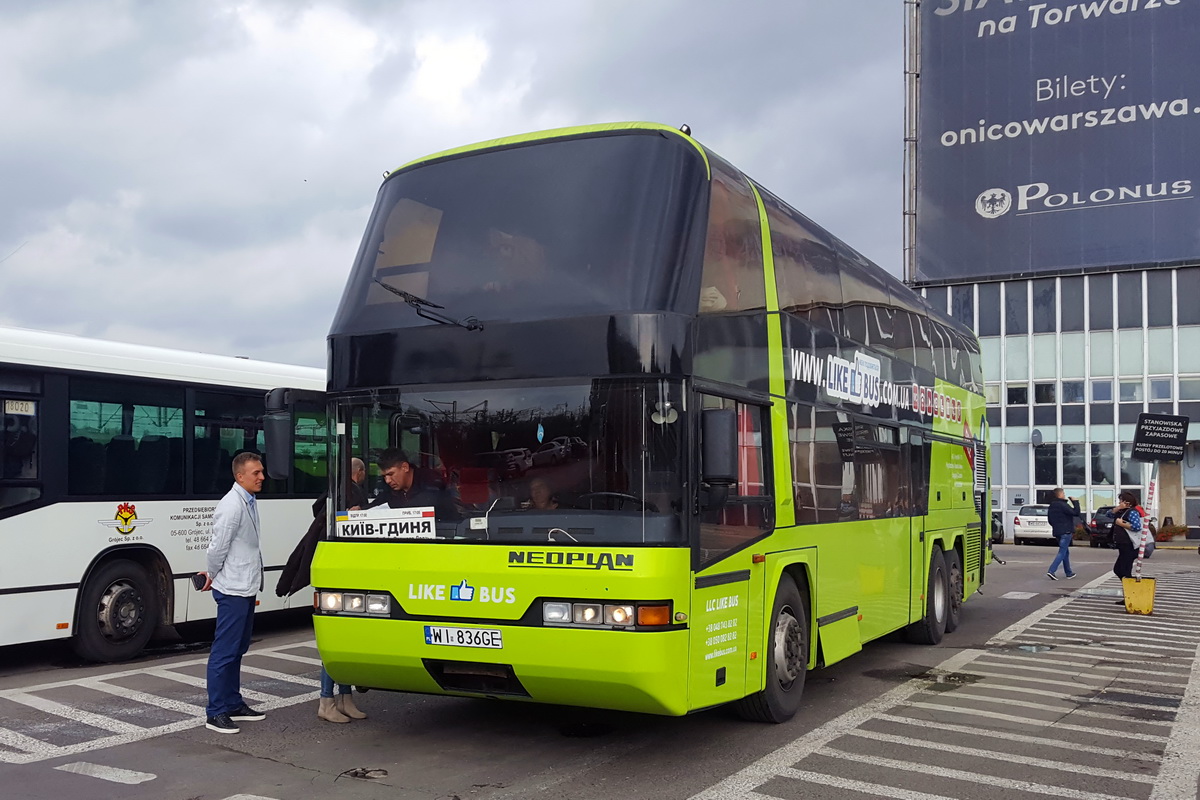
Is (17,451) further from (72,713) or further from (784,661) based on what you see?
(784,661)

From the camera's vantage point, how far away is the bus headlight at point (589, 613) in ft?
20.8

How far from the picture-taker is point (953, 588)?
45.4ft

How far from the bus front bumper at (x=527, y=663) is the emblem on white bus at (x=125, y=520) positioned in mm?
4420

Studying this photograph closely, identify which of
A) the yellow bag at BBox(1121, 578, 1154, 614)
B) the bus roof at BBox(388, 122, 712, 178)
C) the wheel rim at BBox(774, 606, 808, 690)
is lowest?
the yellow bag at BBox(1121, 578, 1154, 614)

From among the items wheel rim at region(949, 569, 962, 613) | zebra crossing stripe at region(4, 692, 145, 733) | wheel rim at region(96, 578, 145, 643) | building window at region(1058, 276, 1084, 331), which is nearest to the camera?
zebra crossing stripe at region(4, 692, 145, 733)

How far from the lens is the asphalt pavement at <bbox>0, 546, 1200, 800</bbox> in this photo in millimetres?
6359

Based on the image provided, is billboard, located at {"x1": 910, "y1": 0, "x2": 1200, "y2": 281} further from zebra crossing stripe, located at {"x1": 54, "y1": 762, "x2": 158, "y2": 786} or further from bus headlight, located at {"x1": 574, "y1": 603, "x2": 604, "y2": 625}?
zebra crossing stripe, located at {"x1": 54, "y1": 762, "x2": 158, "y2": 786}

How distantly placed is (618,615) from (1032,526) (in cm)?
4051

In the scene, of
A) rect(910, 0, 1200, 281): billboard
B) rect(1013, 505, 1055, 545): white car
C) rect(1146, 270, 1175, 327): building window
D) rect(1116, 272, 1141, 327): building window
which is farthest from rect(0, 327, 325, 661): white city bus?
rect(910, 0, 1200, 281): billboard

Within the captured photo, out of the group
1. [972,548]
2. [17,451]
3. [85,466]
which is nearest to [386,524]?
[17,451]

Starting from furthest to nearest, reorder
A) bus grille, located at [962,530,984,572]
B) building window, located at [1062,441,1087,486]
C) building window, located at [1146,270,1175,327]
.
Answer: building window, located at [1062,441,1087,486] < building window, located at [1146,270,1175,327] < bus grille, located at [962,530,984,572]

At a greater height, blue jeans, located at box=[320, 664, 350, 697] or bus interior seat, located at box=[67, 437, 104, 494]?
bus interior seat, located at box=[67, 437, 104, 494]

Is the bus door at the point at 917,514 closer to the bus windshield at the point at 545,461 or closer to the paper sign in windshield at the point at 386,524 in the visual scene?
the bus windshield at the point at 545,461

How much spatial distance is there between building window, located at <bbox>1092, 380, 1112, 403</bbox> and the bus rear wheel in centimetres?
3961
